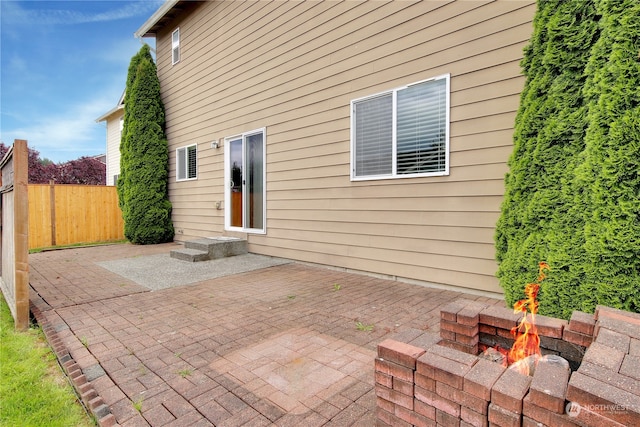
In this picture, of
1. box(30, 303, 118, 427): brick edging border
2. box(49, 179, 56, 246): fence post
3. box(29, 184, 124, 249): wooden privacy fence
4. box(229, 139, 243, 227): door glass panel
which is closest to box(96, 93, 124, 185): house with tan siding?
box(29, 184, 124, 249): wooden privacy fence

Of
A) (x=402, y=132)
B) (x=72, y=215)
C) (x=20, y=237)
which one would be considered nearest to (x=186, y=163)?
(x=72, y=215)

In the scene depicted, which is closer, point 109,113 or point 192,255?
point 192,255

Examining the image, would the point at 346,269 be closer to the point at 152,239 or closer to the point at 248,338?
the point at 248,338

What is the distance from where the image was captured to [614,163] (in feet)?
7.69

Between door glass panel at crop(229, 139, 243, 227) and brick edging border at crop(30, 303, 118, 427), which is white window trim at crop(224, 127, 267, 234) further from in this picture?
brick edging border at crop(30, 303, 118, 427)

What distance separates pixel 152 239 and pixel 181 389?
26.8 ft

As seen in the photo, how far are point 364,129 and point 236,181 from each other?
3.63 m

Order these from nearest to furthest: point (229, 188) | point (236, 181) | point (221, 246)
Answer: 1. point (221, 246)
2. point (236, 181)
3. point (229, 188)

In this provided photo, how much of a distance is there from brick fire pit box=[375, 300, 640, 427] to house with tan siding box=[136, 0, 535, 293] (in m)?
2.24

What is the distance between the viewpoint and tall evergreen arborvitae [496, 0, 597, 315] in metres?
2.66

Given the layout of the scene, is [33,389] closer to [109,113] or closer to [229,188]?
[229,188]

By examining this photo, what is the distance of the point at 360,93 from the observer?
5.07 meters

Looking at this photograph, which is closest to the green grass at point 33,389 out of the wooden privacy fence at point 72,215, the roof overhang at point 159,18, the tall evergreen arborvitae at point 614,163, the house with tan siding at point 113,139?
the tall evergreen arborvitae at point 614,163

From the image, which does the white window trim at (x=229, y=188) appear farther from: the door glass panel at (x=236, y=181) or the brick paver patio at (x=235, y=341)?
the brick paver patio at (x=235, y=341)
